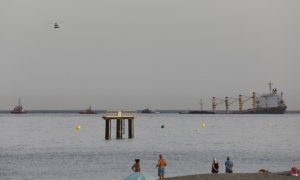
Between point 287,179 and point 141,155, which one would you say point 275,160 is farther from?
point 287,179

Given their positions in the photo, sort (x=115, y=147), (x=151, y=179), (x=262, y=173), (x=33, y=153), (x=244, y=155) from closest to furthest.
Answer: (x=151, y=179)
(x=262, y=173)
(x=244, y=155)
(x=33, y=153)
(x=115, y=147)

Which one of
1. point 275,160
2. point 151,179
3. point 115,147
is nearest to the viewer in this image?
point 151,179

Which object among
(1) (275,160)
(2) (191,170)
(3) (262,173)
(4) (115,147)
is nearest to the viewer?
(3) (262,173)

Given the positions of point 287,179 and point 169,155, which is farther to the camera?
point 169,155

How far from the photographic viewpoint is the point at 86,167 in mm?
61625

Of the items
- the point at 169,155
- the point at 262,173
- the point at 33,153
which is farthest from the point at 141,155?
the point at 262,173

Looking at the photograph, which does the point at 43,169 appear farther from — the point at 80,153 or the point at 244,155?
the point at 244,155

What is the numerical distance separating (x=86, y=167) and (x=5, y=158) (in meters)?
17.4

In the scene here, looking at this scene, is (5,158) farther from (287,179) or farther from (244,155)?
(287,179)

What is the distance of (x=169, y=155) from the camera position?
3086 inches

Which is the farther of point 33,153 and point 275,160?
point 33,153

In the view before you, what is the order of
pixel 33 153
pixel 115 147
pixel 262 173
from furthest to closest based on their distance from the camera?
pixel 115 147 < pixel 33 153 < pixel 262 173

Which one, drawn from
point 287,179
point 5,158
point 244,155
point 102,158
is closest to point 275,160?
point 244,155

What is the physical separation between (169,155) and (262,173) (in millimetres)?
41673
